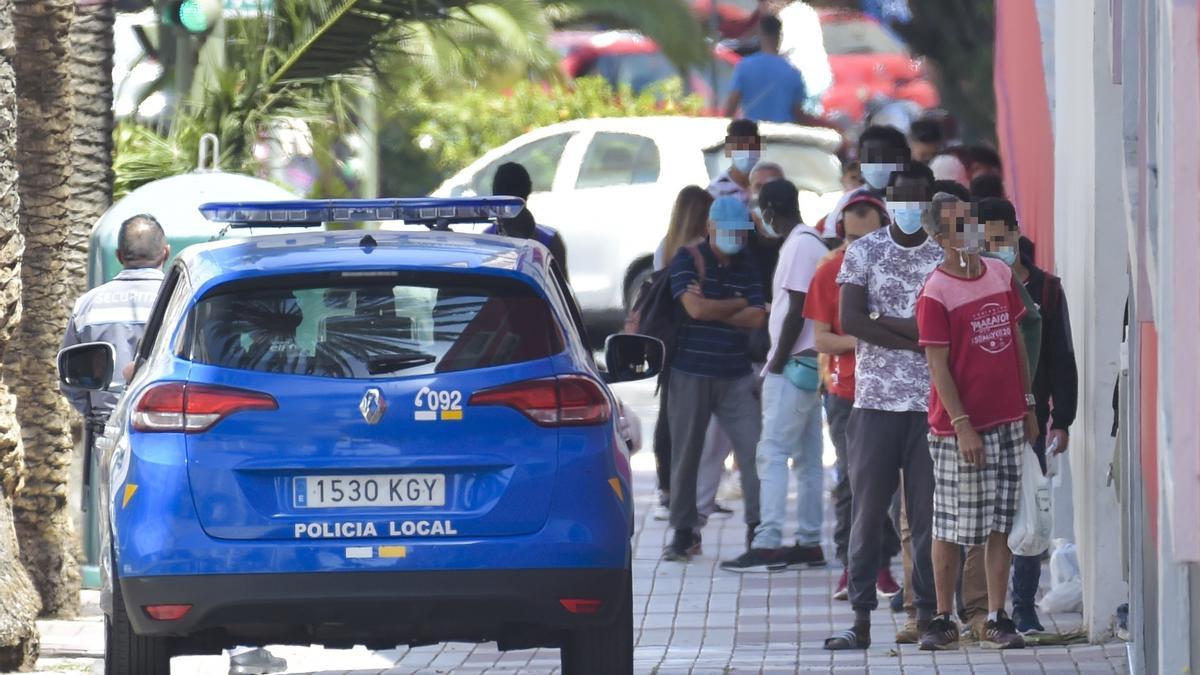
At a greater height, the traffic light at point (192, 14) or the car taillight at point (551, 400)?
the traffic light at point (192, 14)

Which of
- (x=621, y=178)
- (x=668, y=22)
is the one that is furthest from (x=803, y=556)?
(x=668, y=22)

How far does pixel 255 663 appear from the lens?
9391 millimetres

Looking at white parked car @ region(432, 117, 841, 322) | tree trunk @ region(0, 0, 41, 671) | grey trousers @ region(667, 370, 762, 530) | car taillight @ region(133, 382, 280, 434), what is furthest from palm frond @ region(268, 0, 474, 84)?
car taillight @ region(133, 382, 280, 434)

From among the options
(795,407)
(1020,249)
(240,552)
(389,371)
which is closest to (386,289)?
(389,371)

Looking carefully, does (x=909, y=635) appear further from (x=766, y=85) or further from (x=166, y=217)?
(x=766, y=85)

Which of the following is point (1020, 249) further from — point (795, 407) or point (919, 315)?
point (795, 407)

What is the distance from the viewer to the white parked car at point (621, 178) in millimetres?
20266

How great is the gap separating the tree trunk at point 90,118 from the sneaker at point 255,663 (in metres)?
3.51

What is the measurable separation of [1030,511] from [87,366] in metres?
3.41

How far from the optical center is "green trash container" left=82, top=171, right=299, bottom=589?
1152cm

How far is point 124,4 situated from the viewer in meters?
38.8

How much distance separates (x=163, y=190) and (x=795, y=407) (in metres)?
3.26

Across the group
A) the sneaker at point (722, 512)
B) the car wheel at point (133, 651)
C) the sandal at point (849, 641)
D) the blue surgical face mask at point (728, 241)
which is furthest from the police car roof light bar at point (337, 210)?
the sneaker at point (722, 512)

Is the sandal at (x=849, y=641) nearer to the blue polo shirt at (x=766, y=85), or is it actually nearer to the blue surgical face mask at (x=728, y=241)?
the blue surgical face mask at (x=728, y=241)
